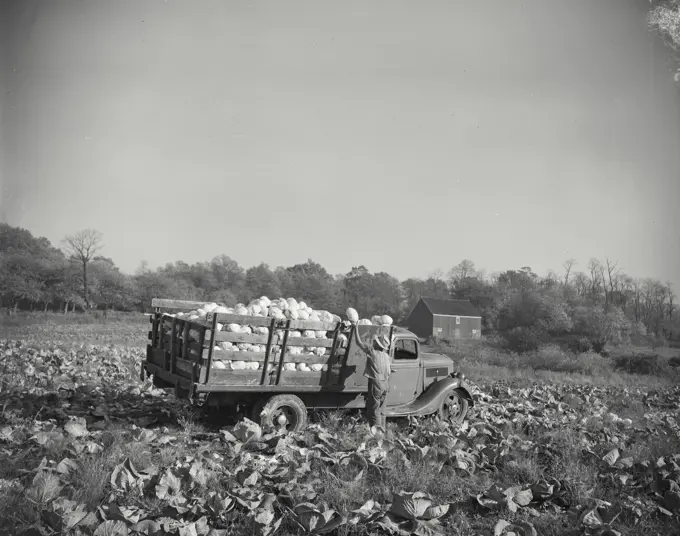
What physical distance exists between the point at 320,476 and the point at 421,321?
30511 mm

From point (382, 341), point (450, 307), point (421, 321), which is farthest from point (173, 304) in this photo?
point (421, 321)

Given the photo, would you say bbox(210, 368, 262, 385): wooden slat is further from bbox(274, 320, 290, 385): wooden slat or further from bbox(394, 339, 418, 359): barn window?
bbox(394, 339, 418, 359): barn window

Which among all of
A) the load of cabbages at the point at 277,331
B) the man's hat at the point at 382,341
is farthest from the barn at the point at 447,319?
the man's hat at the point at 382,341

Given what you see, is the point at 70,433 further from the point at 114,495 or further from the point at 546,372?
the point at 546,372

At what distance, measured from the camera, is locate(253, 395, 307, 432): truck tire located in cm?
710

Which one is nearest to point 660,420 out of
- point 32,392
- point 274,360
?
point 274,360

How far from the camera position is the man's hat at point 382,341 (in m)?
7.59

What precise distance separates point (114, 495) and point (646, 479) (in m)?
5.91

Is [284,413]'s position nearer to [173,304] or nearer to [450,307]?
[173,304]

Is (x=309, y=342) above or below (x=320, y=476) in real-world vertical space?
above

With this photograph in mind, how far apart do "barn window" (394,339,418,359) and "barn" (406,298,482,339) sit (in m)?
24.1

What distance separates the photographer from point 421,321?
3559 centimetres

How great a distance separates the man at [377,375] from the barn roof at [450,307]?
88.3 ft

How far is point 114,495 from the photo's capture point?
466cm
